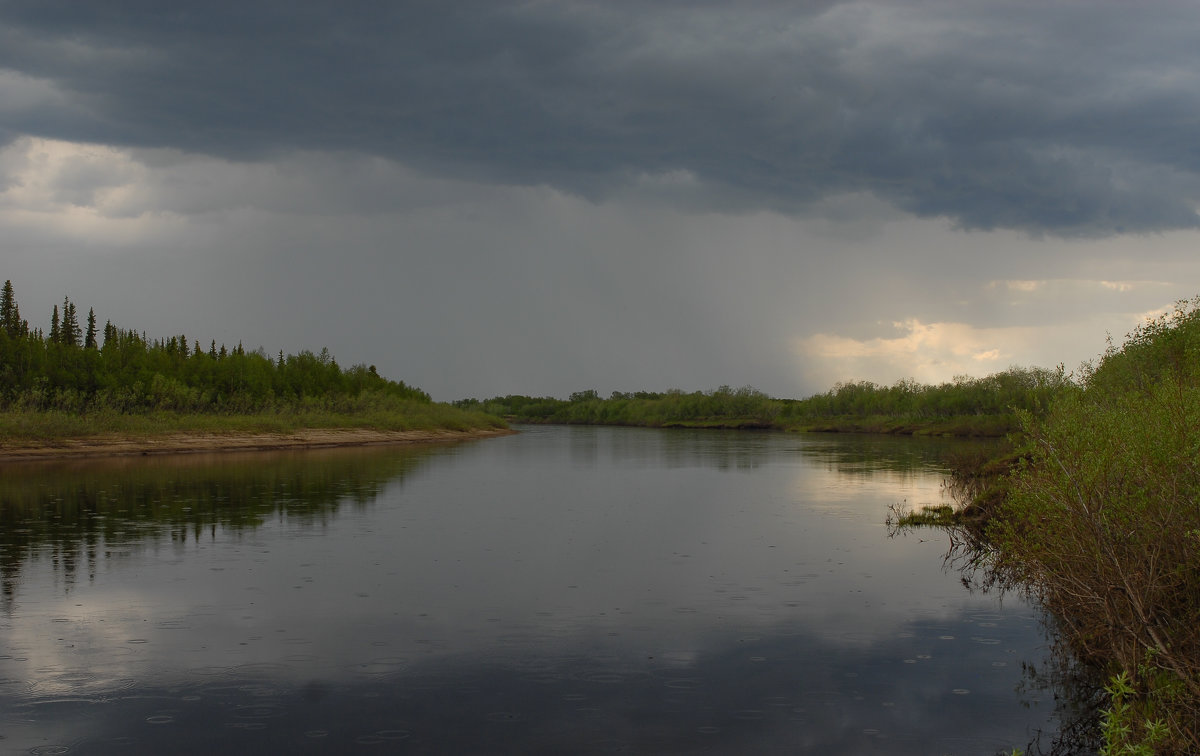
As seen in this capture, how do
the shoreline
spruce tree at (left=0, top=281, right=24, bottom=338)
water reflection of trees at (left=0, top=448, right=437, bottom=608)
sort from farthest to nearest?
spruce tree at (left=0, top=281, right=24, bottom=338) < the shoreline < water reflection of trees at (left=0, top=448, right=437, bottom=608)

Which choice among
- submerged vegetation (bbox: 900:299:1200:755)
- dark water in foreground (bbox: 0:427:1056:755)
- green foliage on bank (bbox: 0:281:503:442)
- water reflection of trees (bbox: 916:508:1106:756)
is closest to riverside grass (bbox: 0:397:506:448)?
green foliage on bank (bbox: 0:281:503:442)

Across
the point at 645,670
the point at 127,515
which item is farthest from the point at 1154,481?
the point at 127,515

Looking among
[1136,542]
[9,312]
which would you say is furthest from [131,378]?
[1136,542]

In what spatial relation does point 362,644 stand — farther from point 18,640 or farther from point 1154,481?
point 1154,481

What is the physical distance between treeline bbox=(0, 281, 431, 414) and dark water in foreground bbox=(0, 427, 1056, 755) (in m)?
49.3

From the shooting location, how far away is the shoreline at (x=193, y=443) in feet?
195

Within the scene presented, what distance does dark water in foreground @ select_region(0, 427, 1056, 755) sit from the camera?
39.5 feet

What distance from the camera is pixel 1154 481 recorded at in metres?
11.8

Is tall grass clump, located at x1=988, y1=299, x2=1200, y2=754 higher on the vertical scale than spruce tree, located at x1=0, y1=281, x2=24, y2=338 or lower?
lower

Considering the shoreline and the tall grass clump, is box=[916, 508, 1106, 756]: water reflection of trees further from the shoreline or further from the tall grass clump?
the shoreline

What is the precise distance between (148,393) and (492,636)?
80.3 m

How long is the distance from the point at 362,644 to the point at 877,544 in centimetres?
1858

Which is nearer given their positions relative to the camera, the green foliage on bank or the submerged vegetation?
the submerged vegetation

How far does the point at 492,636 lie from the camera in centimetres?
1664
